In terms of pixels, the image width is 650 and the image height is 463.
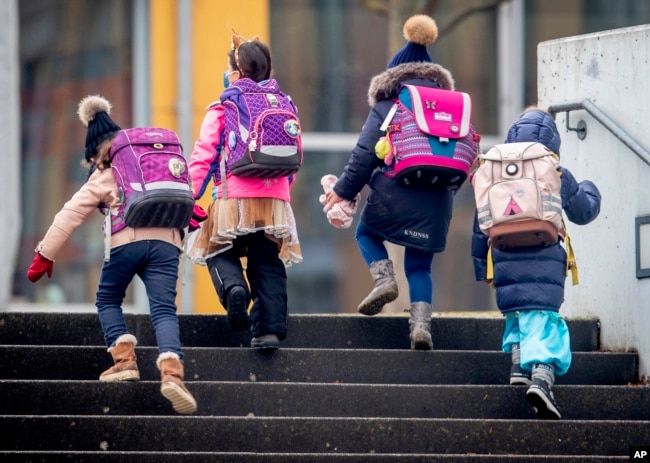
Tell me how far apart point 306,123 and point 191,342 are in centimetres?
522

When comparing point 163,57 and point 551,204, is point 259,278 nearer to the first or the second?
point 551,204

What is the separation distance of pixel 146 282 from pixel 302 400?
3.53 feet

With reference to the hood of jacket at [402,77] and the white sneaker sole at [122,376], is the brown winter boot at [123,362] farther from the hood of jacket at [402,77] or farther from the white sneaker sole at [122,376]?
the hood of jacket at [402,77]

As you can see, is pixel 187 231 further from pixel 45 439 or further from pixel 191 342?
pixel 45 439

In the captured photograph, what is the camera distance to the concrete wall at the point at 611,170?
1054 cm

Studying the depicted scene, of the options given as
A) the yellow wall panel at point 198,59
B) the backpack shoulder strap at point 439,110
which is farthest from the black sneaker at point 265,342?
the yellow wall panel at point 198,59

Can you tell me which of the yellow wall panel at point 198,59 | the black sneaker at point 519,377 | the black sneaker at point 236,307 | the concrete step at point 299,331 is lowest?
the black sneaker at point 519,377

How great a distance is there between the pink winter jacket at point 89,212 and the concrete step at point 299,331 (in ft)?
3.22

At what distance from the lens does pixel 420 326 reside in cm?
997

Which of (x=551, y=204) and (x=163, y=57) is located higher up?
(x=163, y=57)

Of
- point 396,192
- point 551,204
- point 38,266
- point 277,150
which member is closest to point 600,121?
point 396,192

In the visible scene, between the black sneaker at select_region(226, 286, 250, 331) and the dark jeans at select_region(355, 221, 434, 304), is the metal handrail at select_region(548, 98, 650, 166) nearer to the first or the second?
the dark jeans at select_region(355, 221, 434, 304)

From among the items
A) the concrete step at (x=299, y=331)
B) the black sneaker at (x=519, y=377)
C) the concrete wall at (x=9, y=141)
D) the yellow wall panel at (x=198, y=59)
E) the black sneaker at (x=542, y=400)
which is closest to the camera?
the black sneaker at (x=542, y=400)

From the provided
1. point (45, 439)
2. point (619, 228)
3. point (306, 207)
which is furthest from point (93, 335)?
point (306, 207)
